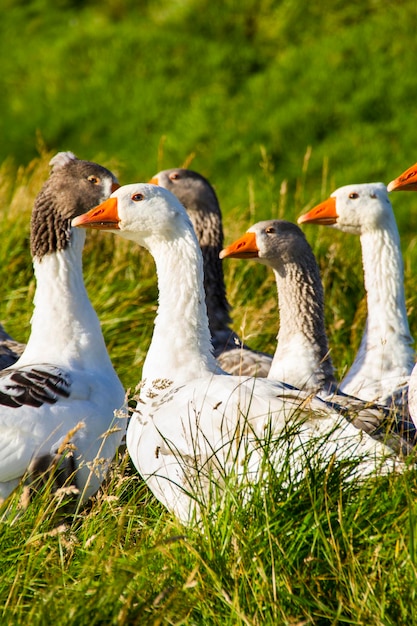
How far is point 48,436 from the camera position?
4.30 meters

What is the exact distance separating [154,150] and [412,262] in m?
5.52

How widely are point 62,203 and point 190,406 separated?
1739mm

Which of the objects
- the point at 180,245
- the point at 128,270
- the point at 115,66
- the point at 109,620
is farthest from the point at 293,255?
the point at 115,66

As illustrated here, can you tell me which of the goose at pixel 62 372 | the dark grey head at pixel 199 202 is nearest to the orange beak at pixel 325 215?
the dark grey head at pixel 199 202

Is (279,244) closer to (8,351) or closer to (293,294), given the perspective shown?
(293,294)

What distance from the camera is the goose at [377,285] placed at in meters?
5.81

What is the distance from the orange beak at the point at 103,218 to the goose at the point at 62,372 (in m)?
0.47

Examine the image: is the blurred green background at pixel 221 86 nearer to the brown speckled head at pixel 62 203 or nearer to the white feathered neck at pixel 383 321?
the white feathered neck at pixel 383 321

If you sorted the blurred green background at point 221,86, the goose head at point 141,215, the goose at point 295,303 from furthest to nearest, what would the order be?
the blurred green background at point 221,86 < the goose at point 295,303 < the goose head at point 141,215

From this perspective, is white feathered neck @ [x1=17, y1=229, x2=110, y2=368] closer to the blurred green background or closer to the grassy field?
the grassy field

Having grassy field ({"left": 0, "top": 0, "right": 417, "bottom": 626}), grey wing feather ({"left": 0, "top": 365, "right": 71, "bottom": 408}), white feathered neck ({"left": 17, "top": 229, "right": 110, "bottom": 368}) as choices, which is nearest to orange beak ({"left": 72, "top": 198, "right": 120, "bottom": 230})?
white feathered neck ({"left": 17, "top": 229, "right": 110, "bottom": 368})

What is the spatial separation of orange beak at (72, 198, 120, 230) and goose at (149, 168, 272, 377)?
1.90 m

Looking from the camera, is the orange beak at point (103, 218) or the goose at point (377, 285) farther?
the goose at point (377, 285)

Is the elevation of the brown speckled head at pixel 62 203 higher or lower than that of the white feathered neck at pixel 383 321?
higher
